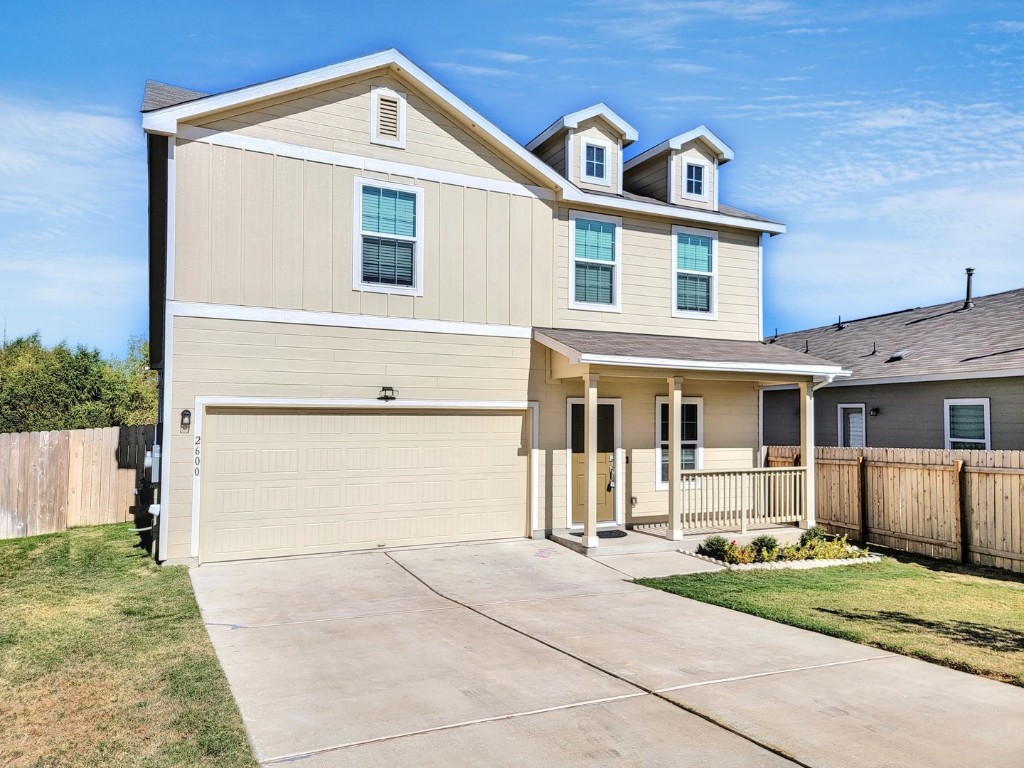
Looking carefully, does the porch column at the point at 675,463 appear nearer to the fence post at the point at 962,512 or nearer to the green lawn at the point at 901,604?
the green lawn at the point at 901,604

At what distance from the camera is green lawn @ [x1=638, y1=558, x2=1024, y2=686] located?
645 centimetres

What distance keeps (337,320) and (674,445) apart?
5.79 metres

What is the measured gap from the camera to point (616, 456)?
41.2 ft

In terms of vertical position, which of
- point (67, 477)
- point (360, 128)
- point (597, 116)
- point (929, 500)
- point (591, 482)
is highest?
point (597, 116)

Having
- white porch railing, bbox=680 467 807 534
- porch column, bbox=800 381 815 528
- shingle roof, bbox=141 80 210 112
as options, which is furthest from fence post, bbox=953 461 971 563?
shingle roof, bbox=141 80 210 112

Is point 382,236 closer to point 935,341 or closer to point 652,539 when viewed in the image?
point 652,539

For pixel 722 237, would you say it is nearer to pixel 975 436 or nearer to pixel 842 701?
pixel 975 436

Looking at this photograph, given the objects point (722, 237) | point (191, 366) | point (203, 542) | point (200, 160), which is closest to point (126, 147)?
point (200, 160)

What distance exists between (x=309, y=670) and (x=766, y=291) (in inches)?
468

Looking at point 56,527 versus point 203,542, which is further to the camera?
point 56,527

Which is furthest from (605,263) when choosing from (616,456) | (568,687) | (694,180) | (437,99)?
(568,687)

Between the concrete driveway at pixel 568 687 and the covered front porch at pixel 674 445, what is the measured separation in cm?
365

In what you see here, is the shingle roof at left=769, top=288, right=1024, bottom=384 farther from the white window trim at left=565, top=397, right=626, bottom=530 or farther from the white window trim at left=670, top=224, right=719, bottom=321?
the white window trim at left=565, top=397, right=626, bottom=530

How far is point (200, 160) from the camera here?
973 centimetres
